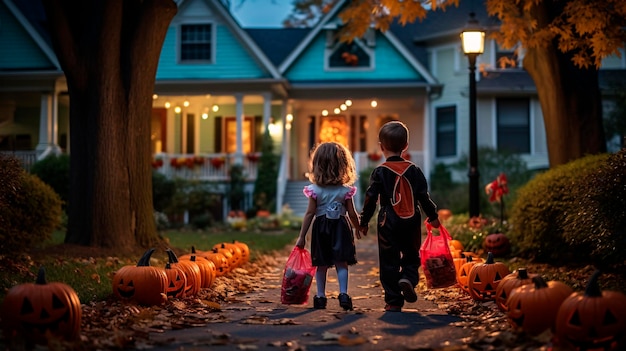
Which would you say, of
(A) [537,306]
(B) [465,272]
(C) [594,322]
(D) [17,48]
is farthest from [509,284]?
(D) [17,48]

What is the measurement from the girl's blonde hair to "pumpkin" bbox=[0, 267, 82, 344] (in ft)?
10.0

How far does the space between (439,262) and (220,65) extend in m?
21.3

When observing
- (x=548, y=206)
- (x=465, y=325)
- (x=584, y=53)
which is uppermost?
(x=584, y=53)

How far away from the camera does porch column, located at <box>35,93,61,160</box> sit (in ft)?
91.1

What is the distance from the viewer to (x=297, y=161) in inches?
1251

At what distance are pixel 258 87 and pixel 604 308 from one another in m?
23.2

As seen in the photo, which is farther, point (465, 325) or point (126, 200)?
point (126, 200)

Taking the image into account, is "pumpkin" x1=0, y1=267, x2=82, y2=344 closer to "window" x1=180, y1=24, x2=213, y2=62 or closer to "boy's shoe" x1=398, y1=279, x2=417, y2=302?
"boy's shoe" x1=398, y1=279, x2=417, y2=302

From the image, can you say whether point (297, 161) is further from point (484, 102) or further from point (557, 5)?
point (557, 5)

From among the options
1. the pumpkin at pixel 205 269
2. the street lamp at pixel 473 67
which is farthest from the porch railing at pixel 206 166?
the pumpkin at pixel 205 269

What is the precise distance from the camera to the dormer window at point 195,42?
2917 cm

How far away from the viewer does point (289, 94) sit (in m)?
29.7

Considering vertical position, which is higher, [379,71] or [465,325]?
[379,71]

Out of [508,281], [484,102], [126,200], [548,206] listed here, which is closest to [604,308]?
[508,281]
